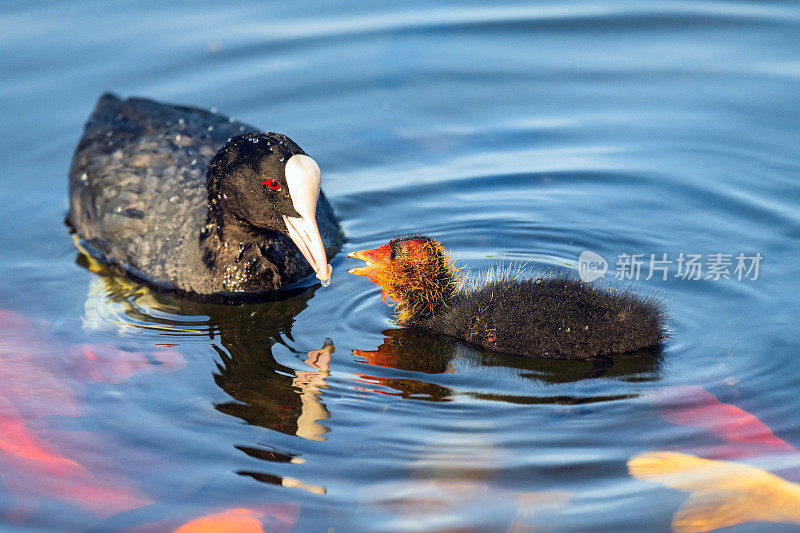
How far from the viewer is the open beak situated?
4945 mm

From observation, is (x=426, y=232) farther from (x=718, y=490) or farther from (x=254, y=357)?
(x=718, y=490)

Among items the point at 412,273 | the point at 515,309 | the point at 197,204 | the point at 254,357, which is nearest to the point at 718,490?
the point at 515,309

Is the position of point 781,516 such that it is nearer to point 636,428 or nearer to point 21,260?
point 636,428

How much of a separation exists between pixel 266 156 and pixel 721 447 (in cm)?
260

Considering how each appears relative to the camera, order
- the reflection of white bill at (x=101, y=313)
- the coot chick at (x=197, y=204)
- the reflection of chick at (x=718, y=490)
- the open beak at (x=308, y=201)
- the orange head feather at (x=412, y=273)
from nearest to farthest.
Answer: the reflection of chick at (x=718, y=490) → the orange head feather at (x=412, y=273) → the open beak at (x=308, y=201) → the coot chick at (x=197, y=204) → the reflection of white bill at (x=101, y=313)

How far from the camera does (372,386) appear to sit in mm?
4504

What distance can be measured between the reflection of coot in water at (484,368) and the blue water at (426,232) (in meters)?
0.01

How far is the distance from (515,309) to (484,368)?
32 cm

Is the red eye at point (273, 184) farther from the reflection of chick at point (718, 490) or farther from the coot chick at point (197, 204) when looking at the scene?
the reflection of chick at point (718, 490)

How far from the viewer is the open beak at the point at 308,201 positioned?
195 inches

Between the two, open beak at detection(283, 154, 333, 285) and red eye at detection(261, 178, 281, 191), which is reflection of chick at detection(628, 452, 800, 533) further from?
red eye at detection(261, 178, 281, 191)

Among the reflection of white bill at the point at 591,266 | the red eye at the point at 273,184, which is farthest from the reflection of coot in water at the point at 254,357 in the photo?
the reflection of white bill at the point at 591,266

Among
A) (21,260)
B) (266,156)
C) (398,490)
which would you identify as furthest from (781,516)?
(21,260)

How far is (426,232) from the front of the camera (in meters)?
5.91
